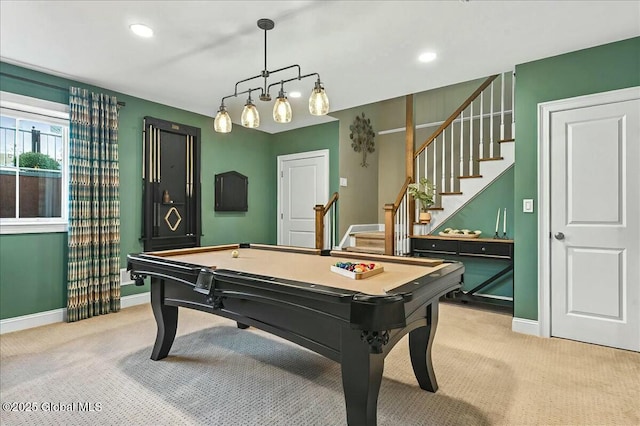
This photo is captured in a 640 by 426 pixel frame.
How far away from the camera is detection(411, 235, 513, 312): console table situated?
3.85m

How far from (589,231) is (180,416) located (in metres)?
3.44

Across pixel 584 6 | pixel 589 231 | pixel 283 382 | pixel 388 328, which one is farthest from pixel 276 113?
pixel 589 231

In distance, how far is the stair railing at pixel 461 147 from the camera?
14.0ft

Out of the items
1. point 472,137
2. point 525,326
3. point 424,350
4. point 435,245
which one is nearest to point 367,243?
point 435,245

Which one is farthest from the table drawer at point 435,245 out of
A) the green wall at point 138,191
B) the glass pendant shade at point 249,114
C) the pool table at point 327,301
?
the glass pendant shade at point 249,114

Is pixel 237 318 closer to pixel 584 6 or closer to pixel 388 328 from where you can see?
pixel 388 328

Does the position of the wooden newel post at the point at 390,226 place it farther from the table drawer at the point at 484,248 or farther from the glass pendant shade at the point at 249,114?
the glass pendant shade at the point at 249,114

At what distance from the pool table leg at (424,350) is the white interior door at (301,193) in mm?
3497

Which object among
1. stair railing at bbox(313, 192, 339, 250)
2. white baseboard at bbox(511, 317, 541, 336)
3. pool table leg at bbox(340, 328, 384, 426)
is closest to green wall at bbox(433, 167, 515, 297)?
white baseboard at bbox(511, 317, 541, 336)

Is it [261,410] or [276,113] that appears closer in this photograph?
[261,410]

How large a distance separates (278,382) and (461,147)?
3.45 m

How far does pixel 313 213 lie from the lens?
18.8 ft

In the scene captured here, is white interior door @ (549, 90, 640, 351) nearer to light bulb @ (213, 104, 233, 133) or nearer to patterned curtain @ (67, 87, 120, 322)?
light bulb @ (213, 104, 233, 133)

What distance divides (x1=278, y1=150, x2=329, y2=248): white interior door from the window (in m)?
3.09
